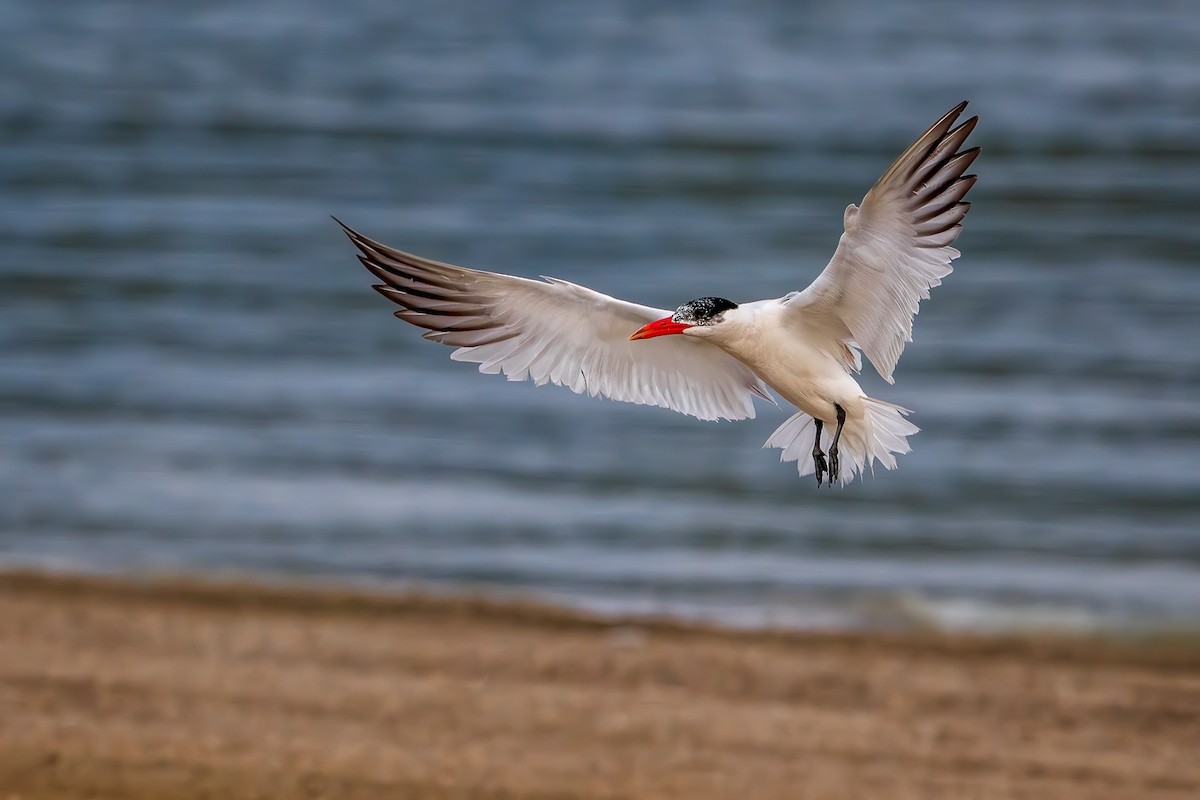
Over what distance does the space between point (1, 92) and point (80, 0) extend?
131 inches

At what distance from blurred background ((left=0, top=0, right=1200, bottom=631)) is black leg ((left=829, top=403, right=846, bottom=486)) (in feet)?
8.23

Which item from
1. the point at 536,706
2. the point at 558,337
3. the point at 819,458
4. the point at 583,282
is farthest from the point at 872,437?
the point at 583,282

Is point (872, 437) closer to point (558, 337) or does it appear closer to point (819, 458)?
point (819, 458)

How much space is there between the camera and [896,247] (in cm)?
550

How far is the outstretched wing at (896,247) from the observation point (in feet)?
17.5

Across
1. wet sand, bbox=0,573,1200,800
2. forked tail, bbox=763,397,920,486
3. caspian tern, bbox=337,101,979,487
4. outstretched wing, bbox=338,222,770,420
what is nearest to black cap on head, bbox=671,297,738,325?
caspian tern, bbox=337,101,979,487

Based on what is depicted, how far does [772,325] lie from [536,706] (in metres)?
2.40

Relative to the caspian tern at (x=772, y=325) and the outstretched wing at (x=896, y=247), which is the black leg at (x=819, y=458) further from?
the outstretched wing at (x=896, y=247)

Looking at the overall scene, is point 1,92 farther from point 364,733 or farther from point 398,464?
point 364,733

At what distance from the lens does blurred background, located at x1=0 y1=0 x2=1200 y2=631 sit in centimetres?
951

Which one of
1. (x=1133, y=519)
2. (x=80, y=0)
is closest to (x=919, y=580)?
(x=1133, y=519)

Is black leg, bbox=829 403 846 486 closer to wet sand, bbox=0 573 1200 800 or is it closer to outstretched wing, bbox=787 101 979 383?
outstretched wing, bbox=787 101 979 383

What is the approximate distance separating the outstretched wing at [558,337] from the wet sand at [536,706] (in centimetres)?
149

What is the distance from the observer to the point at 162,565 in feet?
30.6
